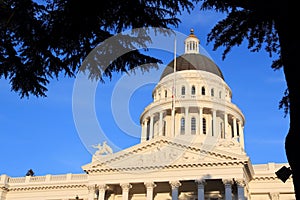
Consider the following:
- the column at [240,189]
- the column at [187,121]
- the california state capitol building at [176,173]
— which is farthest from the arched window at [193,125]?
the column at [240,189]

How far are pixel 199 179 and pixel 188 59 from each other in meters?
25.0

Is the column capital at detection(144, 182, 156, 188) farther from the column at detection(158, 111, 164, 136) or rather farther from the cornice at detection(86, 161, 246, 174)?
the column at detection(158, 111, 164, 136)

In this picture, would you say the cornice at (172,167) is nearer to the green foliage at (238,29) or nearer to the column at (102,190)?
the column at (102,190)

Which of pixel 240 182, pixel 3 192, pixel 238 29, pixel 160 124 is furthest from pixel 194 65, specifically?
pixel 238 29

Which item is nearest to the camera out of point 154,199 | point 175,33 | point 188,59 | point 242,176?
point 175,33

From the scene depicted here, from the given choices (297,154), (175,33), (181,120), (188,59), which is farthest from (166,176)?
(297,154)

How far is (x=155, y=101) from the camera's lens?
5897cm

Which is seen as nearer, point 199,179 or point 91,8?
point 91,8

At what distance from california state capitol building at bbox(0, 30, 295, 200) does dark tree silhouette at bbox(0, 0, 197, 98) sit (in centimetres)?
2822

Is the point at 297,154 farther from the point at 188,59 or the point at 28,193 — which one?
the point at 188,59

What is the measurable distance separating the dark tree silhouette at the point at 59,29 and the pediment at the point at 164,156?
1206 inches

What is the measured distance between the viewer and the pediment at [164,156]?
4016 centimetres

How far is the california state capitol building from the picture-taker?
131 feet

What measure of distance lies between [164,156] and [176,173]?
7.00 ft
